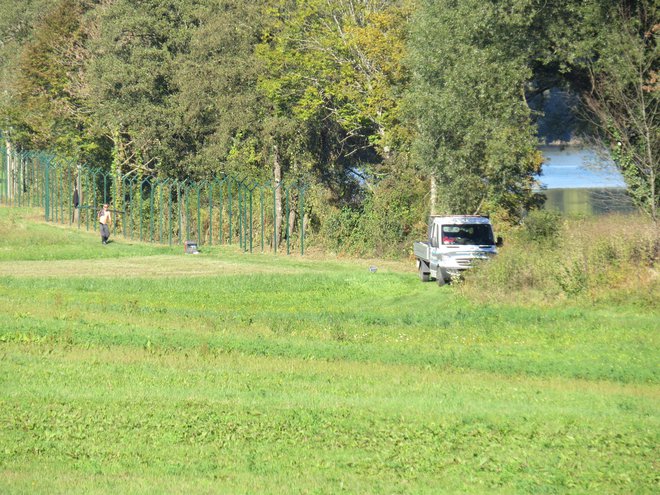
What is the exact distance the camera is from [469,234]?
33375 millimetres

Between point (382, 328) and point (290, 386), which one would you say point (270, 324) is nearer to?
point (382, 328)

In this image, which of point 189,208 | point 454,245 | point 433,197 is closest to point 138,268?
point 189,208

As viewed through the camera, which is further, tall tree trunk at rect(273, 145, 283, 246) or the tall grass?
tall tree trunk at rect(273, 145, 283, 246)

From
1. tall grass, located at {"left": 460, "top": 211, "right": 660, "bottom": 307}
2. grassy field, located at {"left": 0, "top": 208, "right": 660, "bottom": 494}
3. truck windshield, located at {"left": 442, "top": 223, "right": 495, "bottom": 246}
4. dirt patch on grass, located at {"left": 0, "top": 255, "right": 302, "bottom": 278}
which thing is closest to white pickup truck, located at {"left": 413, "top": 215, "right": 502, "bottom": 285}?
truck windshield, located at {"left": 442, "top": 223, "right": 495, "bottom": 246}

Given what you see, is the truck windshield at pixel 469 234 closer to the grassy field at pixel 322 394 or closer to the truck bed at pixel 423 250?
the truck bed at pixel 423 250

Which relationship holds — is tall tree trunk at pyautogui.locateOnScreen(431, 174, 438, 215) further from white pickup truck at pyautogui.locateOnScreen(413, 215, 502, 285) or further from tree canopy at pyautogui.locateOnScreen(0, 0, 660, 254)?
white pickup truck at pyautogui.locateOnScreen(413, 215, 502, 285)

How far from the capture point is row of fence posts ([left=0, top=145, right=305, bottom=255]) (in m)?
48.3

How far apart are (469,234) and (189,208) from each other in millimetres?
20288

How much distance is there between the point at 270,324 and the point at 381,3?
29019 mm

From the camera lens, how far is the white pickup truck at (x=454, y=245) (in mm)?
32094

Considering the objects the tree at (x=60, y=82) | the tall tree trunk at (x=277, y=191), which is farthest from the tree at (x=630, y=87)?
the tree at (x=60, y=82)

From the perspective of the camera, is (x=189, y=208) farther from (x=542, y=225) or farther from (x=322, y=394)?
(x=322, y=394)

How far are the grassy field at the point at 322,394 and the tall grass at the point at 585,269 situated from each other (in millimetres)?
670

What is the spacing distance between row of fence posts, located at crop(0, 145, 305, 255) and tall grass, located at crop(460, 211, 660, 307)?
1650 centimetres
